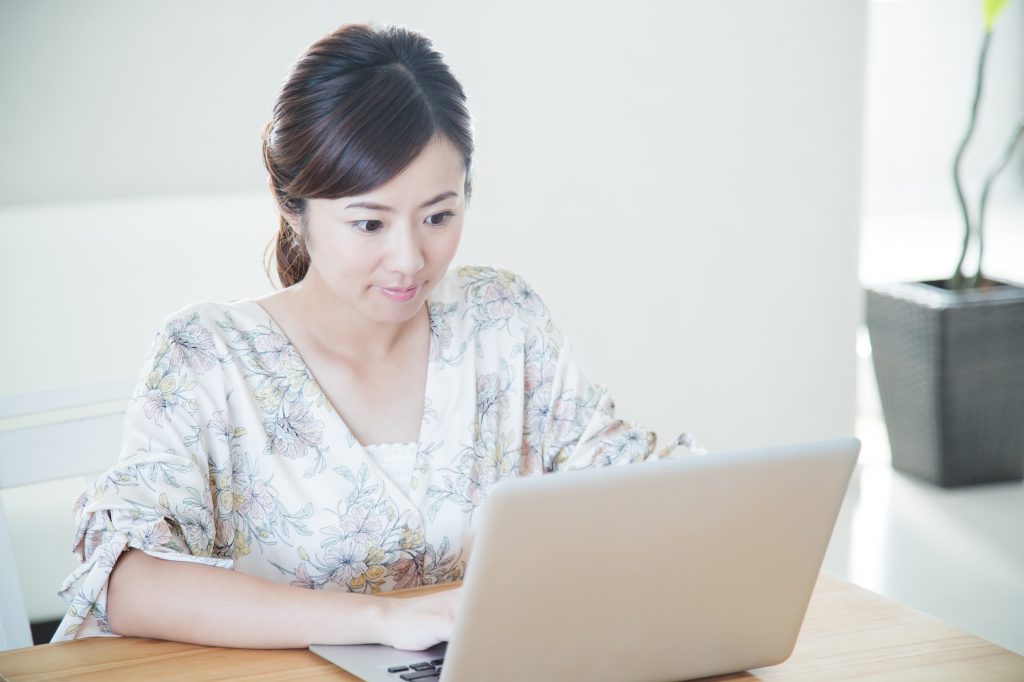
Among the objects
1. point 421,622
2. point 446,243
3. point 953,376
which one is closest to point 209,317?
point 446,243

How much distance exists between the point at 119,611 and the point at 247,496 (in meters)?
0.28

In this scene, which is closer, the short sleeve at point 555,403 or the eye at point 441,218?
the eye at point 441,218

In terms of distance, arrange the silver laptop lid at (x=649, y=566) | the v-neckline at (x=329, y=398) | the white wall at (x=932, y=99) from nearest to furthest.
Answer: the silver laptop lid at (x=649, y=566) → the v-neckline at (x=329, y=398) → the white wall at (x=932, y=99)

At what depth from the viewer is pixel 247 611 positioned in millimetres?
1289

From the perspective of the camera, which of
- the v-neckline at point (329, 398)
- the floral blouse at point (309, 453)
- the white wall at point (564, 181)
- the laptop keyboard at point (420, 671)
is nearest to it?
the laptop keyboard at point (420, 671)

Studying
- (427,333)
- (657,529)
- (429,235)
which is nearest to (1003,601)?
(427,333)

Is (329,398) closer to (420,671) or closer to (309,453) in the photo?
(309,453)

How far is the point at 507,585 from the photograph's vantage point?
104cm

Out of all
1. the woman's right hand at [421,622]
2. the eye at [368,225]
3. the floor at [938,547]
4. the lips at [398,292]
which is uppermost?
the eye at [368,225]

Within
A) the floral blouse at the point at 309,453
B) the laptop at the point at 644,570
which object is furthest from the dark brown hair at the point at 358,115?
the laptop at the point at 644,570

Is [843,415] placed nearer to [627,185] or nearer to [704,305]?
[704,305]

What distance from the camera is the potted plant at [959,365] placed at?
352 centimetres

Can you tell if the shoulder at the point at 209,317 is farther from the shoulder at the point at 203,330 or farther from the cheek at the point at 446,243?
the cheek at the point at 446,243

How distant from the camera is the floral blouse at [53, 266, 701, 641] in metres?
Answer: 1.38
